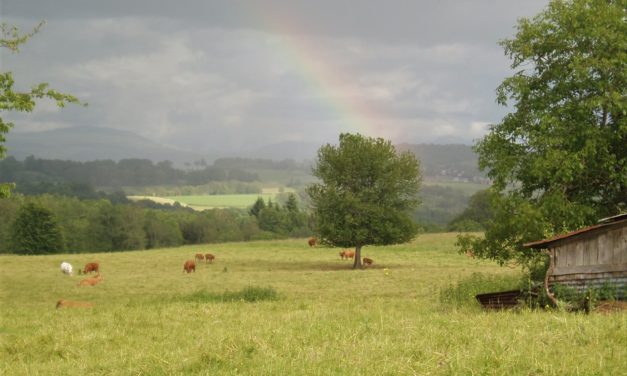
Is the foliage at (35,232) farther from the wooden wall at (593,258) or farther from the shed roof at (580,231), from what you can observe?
the wooden wall at (593,258)

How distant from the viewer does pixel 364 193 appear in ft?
171

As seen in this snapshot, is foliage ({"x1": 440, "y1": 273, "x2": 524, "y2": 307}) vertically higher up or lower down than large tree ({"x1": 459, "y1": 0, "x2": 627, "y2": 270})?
lower down

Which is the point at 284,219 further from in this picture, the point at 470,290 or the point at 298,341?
the point at 298,341

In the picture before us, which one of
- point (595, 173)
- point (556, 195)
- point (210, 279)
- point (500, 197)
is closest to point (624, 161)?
point (595, 173)

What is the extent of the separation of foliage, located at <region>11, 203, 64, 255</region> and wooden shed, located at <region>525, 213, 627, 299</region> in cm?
9762

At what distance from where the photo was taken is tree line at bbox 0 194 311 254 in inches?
3952

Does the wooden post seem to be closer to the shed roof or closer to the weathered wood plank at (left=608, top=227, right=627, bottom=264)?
the shed roof

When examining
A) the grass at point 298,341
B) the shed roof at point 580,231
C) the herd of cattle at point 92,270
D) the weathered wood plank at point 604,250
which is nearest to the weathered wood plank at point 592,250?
the weathered wood plank at point 604,250

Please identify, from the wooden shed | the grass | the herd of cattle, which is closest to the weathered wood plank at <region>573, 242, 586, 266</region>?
the wooden shed

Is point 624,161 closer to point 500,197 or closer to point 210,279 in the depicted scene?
point 500,197

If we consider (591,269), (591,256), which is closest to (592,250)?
(591,256)

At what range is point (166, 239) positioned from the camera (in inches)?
5517

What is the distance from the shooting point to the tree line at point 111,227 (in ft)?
329

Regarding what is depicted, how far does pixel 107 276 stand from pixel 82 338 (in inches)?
1259
